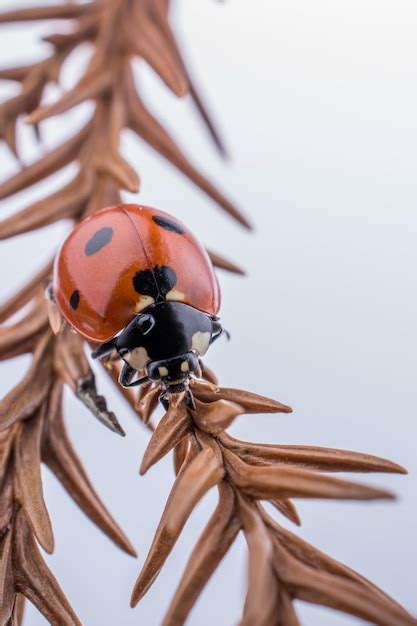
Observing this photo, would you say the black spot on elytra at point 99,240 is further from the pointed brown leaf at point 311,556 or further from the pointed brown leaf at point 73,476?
the pointed brown leaf at point 311,556

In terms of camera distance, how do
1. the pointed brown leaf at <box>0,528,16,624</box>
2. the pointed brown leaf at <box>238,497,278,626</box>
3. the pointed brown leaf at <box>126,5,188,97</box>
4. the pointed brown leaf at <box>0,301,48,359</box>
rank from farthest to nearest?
1. the pointed brown leaf at <box>126,5,188,97</box>
2. the pointed brown leaf at <box>0,301,48,359</box>
3. the pointed brown leaf at <box>0,528,16,624</box>
4. the pointed brown leaf at <box>238,497,278,626</box>

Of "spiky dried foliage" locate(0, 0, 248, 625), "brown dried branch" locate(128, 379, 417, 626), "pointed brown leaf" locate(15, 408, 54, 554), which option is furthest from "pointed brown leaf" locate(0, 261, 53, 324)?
"brown dried branch" locate(128, 379, 417, 626)

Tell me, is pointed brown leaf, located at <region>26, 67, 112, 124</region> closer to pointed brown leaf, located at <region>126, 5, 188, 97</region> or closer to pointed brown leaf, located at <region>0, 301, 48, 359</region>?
pointed brown leaf, located at <region>126, 5, 188, 97</region>

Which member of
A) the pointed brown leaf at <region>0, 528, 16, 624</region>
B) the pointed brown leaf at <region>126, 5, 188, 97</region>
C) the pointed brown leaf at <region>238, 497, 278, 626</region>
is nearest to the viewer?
the pointed brown leaf at <region>238, 497, 278, 626</region>

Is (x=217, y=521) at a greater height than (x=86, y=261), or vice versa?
(x=86, y=261)

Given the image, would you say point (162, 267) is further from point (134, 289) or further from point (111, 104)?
point (111, 104)

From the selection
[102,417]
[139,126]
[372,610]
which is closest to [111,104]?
[139,126]
